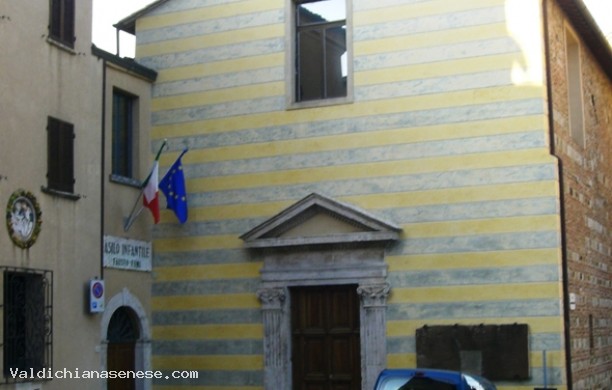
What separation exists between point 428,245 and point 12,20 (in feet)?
24.7

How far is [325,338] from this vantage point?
59.1ft

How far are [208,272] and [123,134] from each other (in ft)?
9.82

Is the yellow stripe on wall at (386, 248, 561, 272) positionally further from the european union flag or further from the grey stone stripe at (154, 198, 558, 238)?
the european union flag

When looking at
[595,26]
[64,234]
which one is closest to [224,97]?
[64,234]

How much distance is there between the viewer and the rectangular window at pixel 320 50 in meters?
18.6

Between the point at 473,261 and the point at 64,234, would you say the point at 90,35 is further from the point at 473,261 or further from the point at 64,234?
the point at 473,261

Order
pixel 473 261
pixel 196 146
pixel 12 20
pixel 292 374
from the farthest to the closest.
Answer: pixel 196 146, pixel 292 374, pixel 473 261, pixel 12 20

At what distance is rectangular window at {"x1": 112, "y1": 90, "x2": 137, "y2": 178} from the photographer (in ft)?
61.6

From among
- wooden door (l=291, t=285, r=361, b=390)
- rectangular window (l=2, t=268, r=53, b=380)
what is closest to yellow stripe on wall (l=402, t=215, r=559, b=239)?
wooden door (l=291, t=285, r=361, b=390)

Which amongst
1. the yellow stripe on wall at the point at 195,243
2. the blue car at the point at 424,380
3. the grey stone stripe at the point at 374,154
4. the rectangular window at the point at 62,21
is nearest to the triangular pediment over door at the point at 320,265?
the yellow stripe on wall at the point at 195,243

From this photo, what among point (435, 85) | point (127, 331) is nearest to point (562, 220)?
point (435, 85)

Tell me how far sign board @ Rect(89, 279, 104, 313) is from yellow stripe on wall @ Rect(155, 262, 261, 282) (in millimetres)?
2220

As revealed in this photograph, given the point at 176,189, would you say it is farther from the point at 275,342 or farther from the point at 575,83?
the point at 575,83

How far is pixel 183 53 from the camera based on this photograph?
64.6 feet
